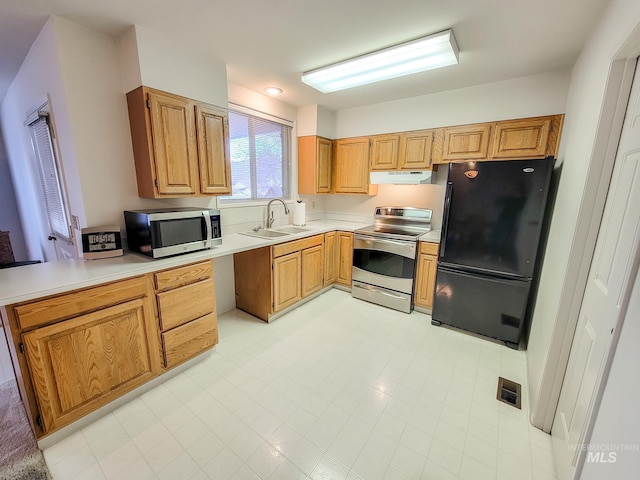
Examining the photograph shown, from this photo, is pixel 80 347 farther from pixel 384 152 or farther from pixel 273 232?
pixel 384 152

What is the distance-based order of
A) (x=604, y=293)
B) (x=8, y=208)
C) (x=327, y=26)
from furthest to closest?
(x=8, y=208) < (x=327, y=26) < (x=604, y=293)

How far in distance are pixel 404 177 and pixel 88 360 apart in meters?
3.25

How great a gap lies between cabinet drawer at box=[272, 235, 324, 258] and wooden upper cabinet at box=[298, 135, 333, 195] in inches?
29.6

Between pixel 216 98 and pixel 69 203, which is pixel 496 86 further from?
pixel 69 203

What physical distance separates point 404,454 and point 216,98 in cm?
296

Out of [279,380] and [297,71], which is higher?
[297,71]

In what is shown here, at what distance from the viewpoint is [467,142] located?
2.85 m

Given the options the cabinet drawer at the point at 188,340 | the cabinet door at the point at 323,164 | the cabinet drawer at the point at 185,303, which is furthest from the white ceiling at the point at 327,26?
the cabinet drawer at the point at 188,340

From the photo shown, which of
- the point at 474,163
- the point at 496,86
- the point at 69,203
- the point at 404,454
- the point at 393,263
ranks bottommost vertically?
the point at 404,454

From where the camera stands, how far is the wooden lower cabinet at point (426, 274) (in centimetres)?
287

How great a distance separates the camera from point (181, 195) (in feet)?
7.06

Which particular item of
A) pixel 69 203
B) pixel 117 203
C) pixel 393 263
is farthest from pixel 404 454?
pixel 69 203

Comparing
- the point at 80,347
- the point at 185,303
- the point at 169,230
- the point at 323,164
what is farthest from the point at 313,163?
the point at 80,347

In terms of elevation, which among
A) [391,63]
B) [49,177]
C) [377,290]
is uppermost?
[391,63]
